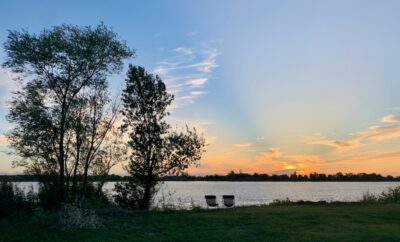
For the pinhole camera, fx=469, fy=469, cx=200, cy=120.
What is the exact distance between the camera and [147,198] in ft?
78.7

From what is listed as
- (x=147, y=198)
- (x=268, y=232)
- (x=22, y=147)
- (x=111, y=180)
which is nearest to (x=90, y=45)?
(x=22, y=147)

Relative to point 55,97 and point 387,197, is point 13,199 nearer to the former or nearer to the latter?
point 55,97

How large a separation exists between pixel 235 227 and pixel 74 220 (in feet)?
17.8

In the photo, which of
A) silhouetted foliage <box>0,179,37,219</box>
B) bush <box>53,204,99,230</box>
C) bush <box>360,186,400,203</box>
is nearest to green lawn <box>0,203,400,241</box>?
bush <box>53,204,99,230</box>

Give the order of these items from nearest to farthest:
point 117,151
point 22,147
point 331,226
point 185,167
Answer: point 331,226 → point 22,147 → point 117,151 → point 185,167

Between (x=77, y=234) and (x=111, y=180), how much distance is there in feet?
27.8

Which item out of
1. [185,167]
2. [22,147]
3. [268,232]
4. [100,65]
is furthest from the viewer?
[185,167]

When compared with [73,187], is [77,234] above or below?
below

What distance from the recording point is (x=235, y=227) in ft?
51.0

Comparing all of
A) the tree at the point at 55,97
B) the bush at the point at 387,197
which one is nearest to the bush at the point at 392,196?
the bush at the point at 387,197

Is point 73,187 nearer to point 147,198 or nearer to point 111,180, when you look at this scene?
point 111,180

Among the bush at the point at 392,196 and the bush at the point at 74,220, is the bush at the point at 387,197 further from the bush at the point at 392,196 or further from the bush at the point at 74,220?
the bush at the point at 74,220

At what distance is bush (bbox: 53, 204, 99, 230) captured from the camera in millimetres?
15617

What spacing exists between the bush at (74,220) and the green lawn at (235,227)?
0.43 meters
